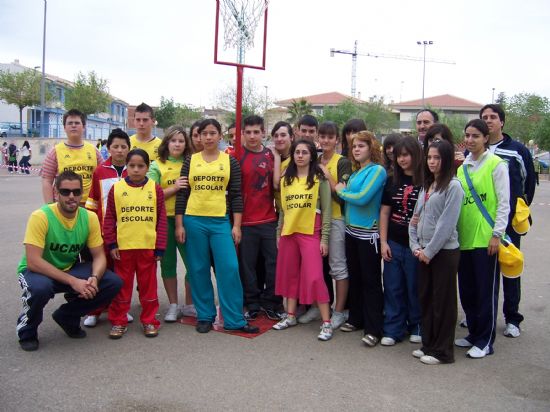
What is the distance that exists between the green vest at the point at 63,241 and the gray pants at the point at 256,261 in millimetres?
1557

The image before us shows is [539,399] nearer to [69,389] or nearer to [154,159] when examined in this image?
[69,389]

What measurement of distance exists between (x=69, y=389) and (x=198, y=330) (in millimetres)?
1516

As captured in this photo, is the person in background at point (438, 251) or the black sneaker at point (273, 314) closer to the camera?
the person in background at point (438, 251)

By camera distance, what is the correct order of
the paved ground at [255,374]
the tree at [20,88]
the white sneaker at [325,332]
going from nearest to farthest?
the paved ground at [255,374], the white sneaker at [325,332], the tree at [20,88]

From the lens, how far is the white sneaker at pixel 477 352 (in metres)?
4.46

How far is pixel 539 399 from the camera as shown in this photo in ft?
12.1

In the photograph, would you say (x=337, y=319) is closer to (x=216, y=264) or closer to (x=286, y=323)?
(x=286, y=323)

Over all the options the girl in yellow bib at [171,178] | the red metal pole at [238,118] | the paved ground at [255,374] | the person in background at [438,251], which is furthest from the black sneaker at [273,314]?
the red metal pole at [238,118]

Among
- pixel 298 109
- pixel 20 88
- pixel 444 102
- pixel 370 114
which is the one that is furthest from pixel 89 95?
pixel 444 102

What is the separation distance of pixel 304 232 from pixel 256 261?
80 cm

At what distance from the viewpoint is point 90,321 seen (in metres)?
5.20

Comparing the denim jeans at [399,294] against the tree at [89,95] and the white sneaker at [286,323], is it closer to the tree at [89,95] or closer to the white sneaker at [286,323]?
the white sneaker at [286,323]

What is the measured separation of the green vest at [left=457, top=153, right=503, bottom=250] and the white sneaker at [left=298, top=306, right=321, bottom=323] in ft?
5.52

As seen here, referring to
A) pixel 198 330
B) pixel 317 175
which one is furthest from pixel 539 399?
pixel 198 330
